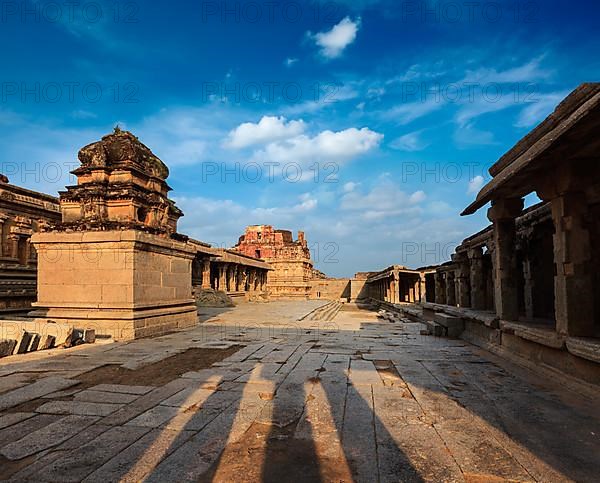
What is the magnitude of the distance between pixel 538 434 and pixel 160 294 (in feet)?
28.5

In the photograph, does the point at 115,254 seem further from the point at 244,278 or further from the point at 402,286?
the point at 402,286

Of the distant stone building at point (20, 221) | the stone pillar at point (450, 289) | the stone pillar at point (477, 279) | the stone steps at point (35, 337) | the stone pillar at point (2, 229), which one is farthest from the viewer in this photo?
the stone pillar at point (2, 229)

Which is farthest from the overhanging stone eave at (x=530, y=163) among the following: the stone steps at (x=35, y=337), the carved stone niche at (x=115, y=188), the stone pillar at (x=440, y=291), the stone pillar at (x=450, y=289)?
the stone pillar at (x=440, y=291)

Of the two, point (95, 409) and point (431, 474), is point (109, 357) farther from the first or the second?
point (431, 474)

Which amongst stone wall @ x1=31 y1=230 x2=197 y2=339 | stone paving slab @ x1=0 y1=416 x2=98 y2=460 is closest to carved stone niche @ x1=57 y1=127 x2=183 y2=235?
stone wall @ x1=31 y1=230 x2=197 y2=339

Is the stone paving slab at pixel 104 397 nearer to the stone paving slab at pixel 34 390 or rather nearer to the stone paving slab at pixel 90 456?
the stone paving slab at pixel 34 390

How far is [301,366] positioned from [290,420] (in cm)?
230

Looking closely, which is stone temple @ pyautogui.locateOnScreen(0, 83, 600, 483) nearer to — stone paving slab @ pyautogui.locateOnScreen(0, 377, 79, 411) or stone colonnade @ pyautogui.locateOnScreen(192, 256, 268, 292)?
stone paving slab @ pyautogui.locateOnScreen(0, 377, 79, 411)

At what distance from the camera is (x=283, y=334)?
9.74 m

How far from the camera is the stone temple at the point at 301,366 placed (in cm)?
271

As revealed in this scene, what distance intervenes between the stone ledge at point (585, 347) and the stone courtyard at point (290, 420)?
37 cm

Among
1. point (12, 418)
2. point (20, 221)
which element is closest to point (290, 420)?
point (12, 418)

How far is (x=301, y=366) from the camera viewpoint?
5.74 meters

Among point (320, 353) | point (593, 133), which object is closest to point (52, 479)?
→ point (320, 353)
